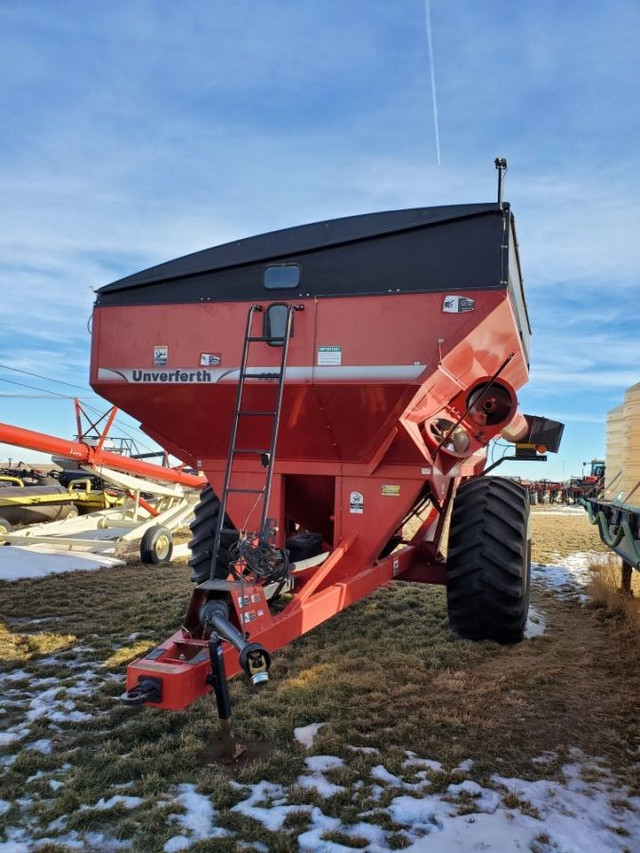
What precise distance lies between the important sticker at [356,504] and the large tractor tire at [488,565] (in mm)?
856

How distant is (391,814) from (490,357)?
3.61 meters

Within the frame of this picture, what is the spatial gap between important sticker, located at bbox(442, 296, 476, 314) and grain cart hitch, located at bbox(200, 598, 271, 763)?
2688mm

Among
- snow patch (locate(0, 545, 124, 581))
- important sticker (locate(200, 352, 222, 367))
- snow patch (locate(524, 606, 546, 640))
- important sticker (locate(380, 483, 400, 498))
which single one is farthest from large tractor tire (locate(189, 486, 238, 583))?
snow patch (locate(0, 545, 124, 581))

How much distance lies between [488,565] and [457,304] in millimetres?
2118

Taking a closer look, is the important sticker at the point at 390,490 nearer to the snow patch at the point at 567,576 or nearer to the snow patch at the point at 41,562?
the snow patch at the point at 567,576

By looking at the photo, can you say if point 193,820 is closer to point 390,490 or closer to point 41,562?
point 390,490

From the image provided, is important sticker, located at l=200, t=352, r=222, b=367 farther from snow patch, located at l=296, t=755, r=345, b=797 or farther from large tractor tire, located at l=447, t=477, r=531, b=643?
snow patch, located at l=296, t=755, r=345, b=797

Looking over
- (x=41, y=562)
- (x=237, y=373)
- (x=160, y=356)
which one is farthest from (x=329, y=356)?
(x=41, y=562)

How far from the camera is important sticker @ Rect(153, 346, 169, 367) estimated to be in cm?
514

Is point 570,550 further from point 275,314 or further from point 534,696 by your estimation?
point 275,314

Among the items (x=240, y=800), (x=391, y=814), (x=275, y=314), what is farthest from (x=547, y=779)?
(x=275, y=314)

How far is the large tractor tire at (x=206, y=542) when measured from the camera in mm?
5887

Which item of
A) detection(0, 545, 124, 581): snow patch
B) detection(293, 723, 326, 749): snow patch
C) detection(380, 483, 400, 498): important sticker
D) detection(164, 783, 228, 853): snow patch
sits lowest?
detection(164, 783, 228, 853): snow patch

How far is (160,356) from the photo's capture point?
5.16m
